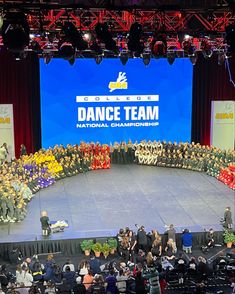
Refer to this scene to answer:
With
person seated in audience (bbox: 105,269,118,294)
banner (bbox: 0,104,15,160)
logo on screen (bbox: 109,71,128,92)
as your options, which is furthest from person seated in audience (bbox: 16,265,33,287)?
logo on screen (bbox: 109,71,128,92)

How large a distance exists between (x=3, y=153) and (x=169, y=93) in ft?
24.1

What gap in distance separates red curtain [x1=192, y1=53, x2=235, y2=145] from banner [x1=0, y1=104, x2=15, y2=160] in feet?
25.7

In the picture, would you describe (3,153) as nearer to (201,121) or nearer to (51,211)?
(51,211)

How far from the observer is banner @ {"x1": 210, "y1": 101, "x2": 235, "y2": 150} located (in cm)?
2342

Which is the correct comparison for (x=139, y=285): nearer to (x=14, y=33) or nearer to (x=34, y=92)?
(x=14, y=33)

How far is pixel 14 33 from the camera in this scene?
910 cm

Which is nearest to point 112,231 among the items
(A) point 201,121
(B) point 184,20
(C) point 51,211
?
(C) point 51,211

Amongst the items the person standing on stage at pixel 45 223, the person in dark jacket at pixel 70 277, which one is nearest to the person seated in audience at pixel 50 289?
the person in dark jacket at pixel 70 277

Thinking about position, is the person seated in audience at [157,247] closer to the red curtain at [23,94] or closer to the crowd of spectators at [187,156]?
the crowd of spectators at [187,156]

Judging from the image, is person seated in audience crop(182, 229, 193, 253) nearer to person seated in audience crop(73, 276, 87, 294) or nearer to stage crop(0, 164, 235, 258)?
stage crop(0, 164, 235, 258)

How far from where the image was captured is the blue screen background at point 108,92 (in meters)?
22.0

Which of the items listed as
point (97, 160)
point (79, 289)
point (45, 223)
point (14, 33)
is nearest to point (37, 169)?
point (97, 160)

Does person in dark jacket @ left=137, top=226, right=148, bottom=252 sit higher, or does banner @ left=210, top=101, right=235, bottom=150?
banner @ left=210, top=101, right=235, bottom=150

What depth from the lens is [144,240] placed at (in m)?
13.5
